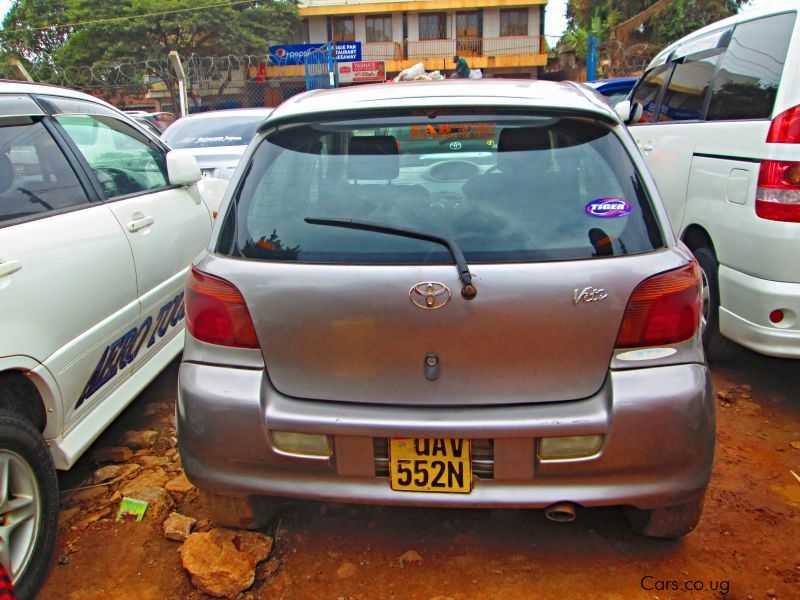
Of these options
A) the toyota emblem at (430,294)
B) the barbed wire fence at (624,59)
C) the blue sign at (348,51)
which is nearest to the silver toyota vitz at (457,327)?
the toyota emblem at (430,294)

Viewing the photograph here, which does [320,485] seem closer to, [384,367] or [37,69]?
[384,367]

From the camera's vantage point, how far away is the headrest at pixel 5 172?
237 cm

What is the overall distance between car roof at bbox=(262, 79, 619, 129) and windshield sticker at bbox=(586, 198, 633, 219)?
31 centimetres

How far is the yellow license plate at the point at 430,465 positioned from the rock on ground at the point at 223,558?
674 mm

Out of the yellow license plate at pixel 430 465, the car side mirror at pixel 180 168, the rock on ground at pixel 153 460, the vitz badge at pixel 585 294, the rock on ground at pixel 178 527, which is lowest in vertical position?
the rock on ground at pixel 153 460

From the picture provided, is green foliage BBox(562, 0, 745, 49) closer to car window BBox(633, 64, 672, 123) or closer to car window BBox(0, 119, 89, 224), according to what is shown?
car window BBox(633, 64, 672, 123)

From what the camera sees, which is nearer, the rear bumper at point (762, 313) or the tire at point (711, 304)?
the rear bumper at point (762, 313)

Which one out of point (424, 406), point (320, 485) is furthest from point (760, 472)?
point (320, 485)

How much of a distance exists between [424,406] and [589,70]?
16.2 meters

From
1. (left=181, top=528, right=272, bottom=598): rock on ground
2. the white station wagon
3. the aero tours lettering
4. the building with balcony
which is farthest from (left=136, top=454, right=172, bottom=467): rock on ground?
the building with balcony

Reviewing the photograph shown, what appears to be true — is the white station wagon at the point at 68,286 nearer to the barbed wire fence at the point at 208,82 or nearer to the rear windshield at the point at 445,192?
the rear windshield at the point at 445,192

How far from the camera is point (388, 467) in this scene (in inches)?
75.2

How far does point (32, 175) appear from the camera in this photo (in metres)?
2.59

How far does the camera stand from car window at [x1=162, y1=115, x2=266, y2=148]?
6957mm
